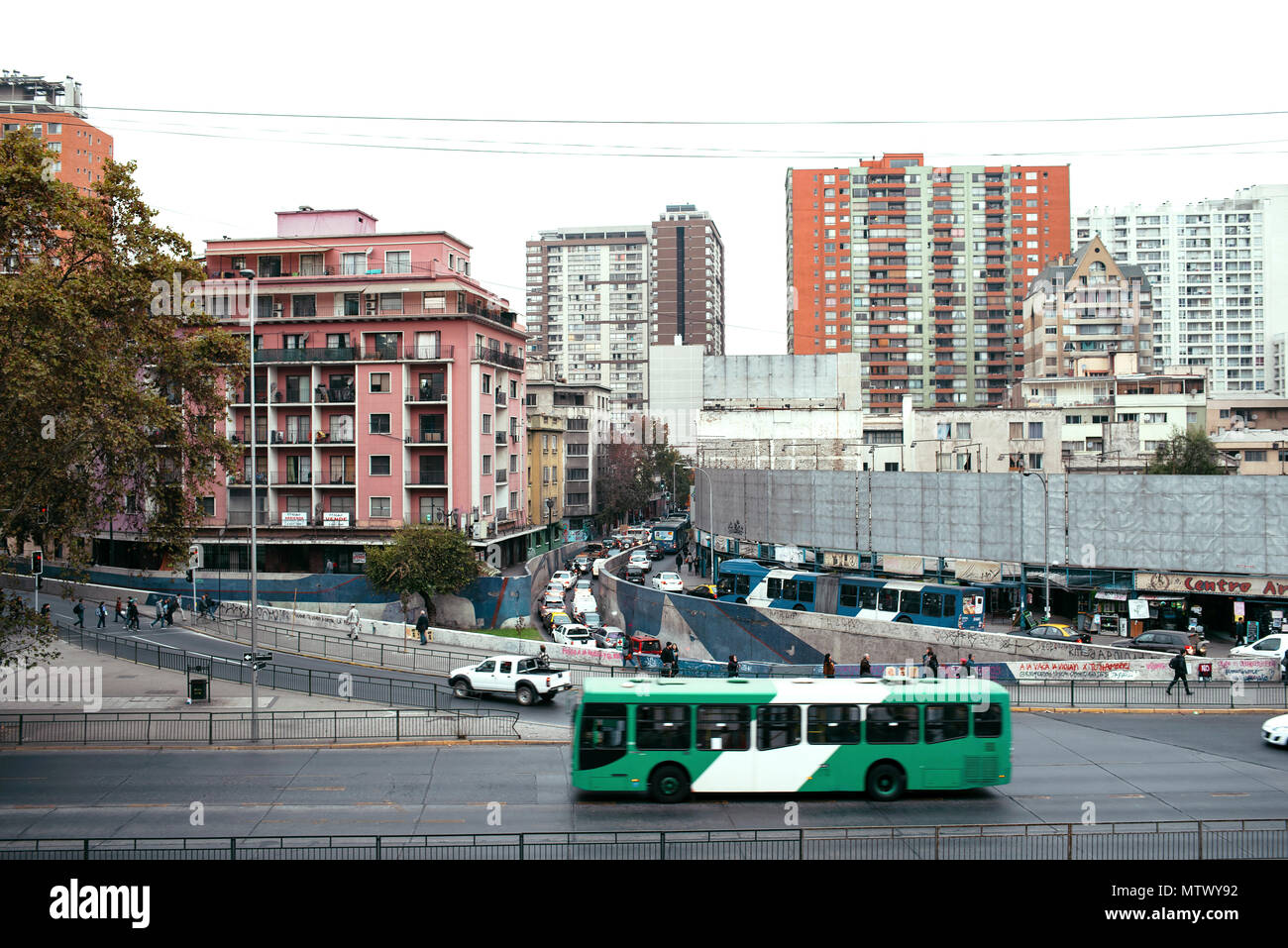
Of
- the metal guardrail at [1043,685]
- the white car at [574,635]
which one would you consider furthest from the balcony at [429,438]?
the metal guardrail at [1043,685]

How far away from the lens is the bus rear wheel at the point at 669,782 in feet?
62.0

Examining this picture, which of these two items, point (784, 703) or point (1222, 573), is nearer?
point (784, 703)

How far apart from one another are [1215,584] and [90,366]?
41.1m

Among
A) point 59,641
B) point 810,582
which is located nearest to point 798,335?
point 810,582

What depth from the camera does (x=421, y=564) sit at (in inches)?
1779

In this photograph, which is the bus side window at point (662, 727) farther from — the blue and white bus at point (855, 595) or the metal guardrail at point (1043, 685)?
the blue and white bus at point (855, 595)

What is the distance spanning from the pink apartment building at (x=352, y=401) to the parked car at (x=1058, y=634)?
2877 cm

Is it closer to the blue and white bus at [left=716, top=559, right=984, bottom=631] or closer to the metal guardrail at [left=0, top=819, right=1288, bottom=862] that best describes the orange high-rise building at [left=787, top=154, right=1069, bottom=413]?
the blue and white bus at [left=716, top=559, right=984, bottom=631]

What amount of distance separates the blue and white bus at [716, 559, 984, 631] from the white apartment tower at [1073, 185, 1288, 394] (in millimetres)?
115296

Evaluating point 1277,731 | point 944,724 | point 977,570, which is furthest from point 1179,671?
point 977,570

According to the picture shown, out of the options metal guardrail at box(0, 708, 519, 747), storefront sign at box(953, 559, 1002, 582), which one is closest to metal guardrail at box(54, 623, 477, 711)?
metal guardrail at box(0, 708, 519, 747)
